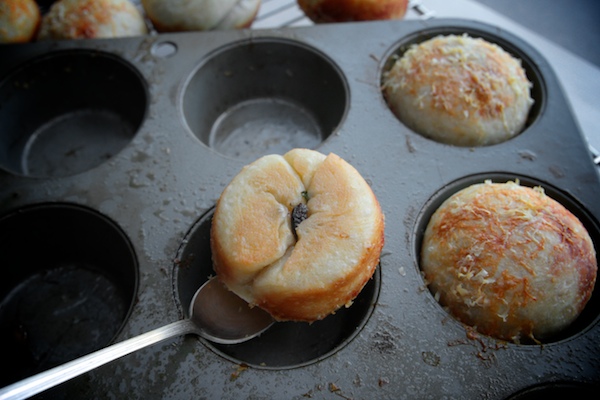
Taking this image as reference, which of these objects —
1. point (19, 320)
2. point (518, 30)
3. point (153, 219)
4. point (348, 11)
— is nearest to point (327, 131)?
point (348, 11)

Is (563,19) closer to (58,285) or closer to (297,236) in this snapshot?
(297,236)

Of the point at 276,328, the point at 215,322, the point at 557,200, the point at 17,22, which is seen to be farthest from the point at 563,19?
the point at 17,22

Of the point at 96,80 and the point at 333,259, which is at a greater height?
the point at 333,259

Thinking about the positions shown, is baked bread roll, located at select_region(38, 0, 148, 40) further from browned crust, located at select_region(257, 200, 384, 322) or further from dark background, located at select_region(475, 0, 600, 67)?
dark background, located at select_region(475, 0, 600, 67)

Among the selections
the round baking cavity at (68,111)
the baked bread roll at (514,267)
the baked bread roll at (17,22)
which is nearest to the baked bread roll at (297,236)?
the baked bread roll at (514,267)

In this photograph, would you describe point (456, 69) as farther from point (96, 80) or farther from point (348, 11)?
point (96, 80)
